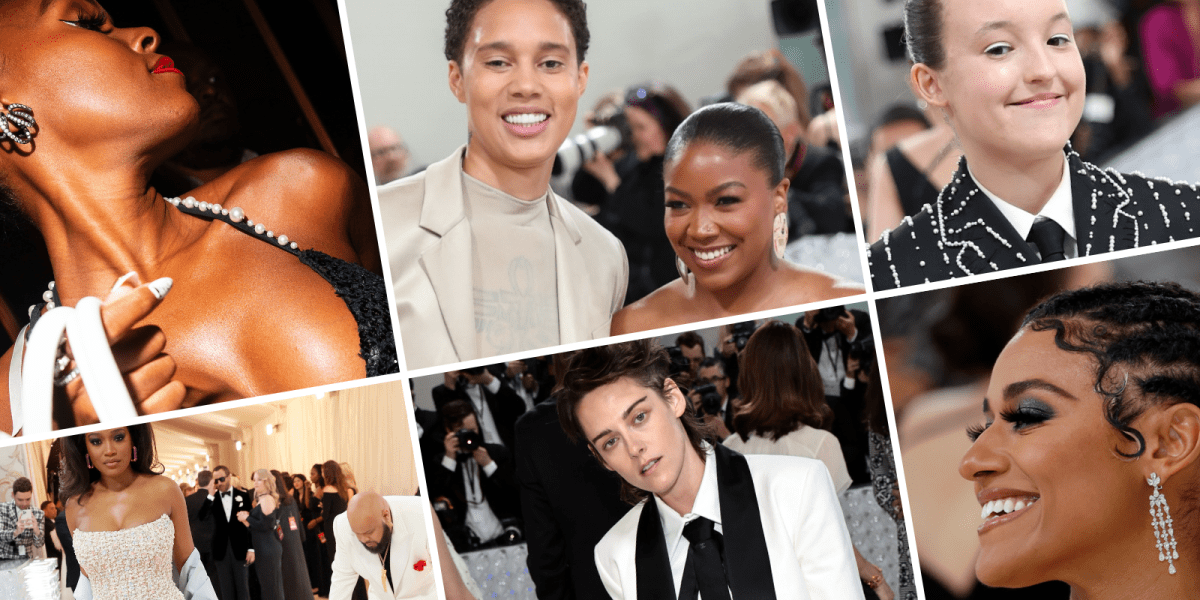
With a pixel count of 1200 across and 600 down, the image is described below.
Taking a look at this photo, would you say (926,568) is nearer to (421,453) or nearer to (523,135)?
(421,453)

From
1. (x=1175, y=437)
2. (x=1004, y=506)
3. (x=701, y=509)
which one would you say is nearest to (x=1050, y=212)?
(x=1175, y=437)

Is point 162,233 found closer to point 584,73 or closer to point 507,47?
point 507,47

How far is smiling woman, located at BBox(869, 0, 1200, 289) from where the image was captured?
6.51ft

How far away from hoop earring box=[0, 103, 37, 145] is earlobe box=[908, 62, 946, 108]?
2024mm

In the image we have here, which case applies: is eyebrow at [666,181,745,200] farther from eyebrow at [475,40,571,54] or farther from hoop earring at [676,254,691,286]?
eyebrow at [475,40,571,54]

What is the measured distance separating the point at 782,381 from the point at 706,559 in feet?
1.44

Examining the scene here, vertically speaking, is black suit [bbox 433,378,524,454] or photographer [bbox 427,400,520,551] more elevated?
black suit [bbox 433,378,524,454]

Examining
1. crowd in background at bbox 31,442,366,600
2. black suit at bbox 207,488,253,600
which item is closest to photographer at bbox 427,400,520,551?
crowd in background at bbox 31,442,366,600

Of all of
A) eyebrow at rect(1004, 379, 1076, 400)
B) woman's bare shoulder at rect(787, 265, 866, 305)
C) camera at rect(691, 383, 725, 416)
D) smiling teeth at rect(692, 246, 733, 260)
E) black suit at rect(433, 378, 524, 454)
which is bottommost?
eyebrow at rect(1004, 379, 1076, 400)

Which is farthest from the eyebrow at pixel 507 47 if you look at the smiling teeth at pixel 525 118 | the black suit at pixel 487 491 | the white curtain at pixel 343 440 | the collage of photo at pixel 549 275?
the black suit at pixel 487 491

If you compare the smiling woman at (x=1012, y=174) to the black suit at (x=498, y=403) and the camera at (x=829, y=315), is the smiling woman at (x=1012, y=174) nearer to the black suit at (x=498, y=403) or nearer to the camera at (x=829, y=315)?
the camera at (x=829, y=315)

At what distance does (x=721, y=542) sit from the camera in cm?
202

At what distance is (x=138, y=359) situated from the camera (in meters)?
2.03

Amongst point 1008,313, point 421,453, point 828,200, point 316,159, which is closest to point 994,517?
point 1008,313
